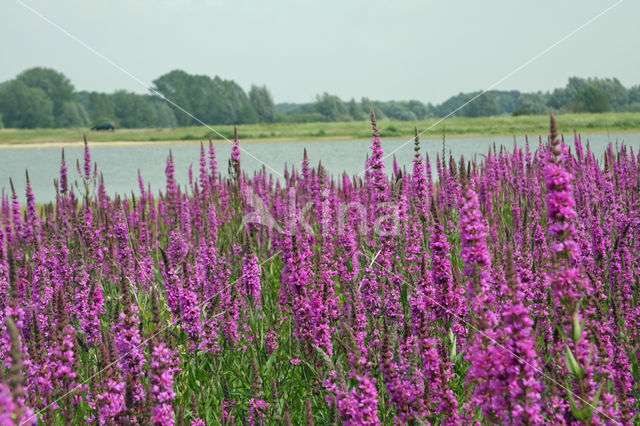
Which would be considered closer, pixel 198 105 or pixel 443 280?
pixel 443 280

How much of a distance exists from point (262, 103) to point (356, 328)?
75249 millimetres

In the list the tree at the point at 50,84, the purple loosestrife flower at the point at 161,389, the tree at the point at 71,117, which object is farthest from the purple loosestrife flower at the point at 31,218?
the tree at the point at 50,84

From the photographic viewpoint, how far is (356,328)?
13.3 ft

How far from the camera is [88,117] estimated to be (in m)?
103

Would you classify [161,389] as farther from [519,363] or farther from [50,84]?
[50,84]

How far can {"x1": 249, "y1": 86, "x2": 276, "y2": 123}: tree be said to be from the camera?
76.8 metres

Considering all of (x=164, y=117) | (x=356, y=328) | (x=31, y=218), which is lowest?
(x=356, y=328)

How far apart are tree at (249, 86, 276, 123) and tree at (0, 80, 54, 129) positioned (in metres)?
42.7

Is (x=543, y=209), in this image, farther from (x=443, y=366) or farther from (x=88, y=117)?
(x=88, y=117)

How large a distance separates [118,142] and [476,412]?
61987 millimetres

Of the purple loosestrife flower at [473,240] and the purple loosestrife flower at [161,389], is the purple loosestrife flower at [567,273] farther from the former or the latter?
the purple loosestrife flower at [161,389]

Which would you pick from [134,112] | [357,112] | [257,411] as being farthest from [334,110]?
[257,411]

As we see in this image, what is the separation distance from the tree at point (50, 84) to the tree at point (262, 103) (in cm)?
5213

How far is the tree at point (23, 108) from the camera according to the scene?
3647 inches
